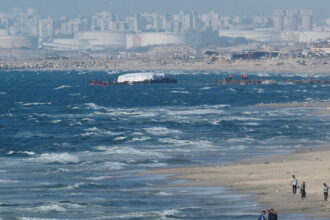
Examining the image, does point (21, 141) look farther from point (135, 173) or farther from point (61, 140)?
point (135, 173)

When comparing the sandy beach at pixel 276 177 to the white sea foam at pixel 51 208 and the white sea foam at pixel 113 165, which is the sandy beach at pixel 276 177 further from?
the white sea foam at pixel 51 208

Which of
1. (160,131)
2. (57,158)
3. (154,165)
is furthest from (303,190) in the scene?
(160,131)

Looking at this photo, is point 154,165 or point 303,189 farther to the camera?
point 154,165

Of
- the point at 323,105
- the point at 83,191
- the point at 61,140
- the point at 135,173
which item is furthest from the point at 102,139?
the point at 323,105

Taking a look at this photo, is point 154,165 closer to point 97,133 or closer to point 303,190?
point 303,190

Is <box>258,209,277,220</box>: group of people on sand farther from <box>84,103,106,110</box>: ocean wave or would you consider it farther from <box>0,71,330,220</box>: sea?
<box>84,103,106,110</box>: ocean wave
